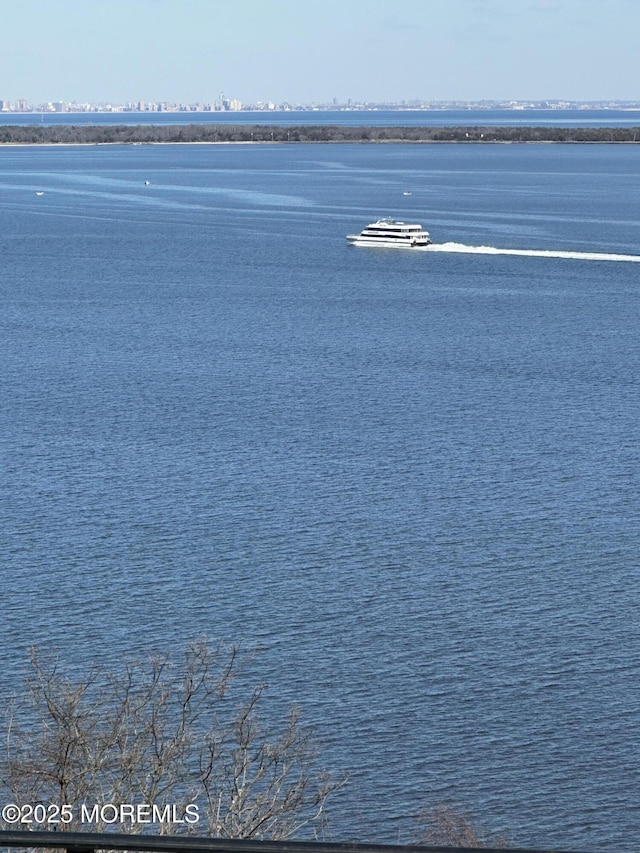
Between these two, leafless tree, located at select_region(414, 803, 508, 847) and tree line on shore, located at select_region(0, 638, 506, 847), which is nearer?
tree line on shore, located at select_region(0, 638, 506, 847)

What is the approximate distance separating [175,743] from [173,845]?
9.50 m

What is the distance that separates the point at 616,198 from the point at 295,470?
65637 mm

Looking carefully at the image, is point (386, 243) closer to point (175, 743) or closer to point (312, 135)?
point (175, 743)

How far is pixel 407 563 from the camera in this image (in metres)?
22.7

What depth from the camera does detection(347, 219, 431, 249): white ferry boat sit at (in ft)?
213

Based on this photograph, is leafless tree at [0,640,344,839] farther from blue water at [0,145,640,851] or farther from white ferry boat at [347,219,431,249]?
white ferry boat at [347,219,431,249]

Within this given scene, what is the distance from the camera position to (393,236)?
65062 millimetres

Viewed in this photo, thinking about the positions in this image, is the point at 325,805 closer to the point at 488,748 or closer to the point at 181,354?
the point at 488,748

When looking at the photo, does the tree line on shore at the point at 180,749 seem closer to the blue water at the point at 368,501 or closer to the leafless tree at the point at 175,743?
the leafless tree at the point at 175,743

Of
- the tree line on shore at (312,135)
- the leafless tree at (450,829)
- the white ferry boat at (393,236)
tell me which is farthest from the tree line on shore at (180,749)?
the tree line on shore at (312,135)

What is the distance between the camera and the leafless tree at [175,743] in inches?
492

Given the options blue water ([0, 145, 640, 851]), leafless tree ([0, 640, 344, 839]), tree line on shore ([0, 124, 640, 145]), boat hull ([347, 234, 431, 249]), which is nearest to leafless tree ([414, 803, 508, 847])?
blue water ([0, 145, 640, 851])

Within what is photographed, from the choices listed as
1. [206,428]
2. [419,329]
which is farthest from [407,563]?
[419,329]

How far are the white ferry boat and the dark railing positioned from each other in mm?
62816
